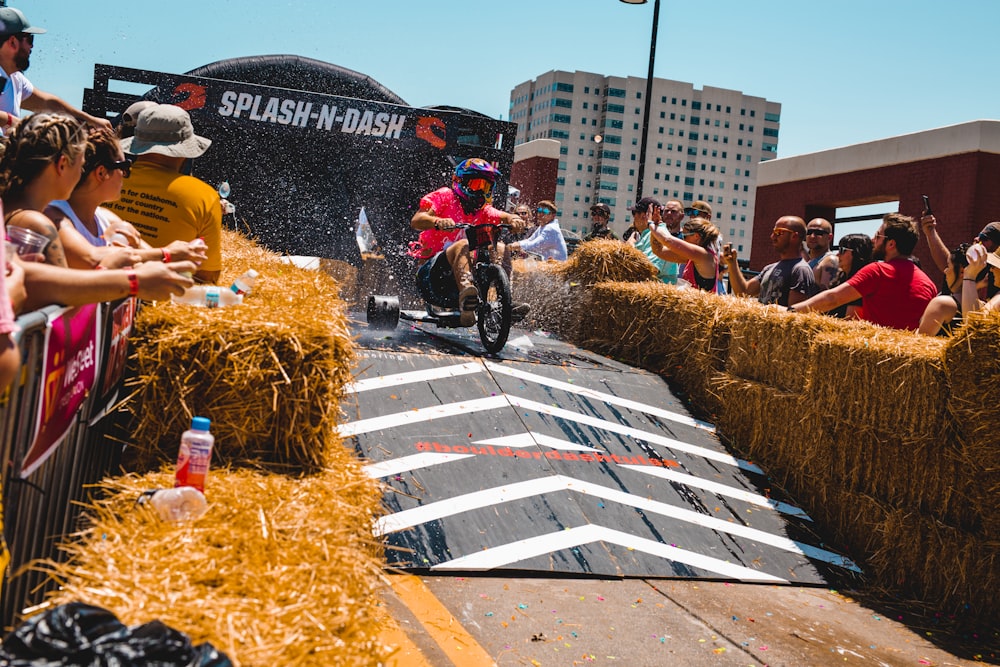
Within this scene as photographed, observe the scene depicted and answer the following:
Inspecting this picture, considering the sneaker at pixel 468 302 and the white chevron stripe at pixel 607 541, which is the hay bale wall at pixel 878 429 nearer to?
the white chevron stripe at pixel 607 541

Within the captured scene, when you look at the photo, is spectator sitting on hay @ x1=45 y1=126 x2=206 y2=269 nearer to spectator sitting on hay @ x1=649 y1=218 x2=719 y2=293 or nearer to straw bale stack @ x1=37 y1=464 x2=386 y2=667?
straw bale stack @ x1=37 y1=464 x2=386 y2=667

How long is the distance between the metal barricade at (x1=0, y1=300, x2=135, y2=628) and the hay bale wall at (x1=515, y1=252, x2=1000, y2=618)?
4861 mm

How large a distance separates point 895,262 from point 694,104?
7729 inches

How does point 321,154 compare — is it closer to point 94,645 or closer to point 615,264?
point 615,264

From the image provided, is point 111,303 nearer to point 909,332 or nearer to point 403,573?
point 403,573

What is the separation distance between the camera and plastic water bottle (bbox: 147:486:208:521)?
3.24 metres

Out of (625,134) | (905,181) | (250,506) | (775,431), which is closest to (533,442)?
(775,431)

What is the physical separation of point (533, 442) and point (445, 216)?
3.41 metres

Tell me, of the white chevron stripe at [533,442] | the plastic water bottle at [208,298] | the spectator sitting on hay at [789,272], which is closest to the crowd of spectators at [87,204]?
the plastic water bottle at [208,298]

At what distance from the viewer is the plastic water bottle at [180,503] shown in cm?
324

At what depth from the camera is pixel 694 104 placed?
194 metres

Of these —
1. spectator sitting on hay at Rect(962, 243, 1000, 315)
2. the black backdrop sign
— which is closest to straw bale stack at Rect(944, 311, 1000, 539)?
spectator sitting on hay at Rect(962, 243, 1000, 315)

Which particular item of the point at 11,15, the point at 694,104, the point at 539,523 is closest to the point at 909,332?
the point at 539,523

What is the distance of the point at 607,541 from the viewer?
6.01 m
